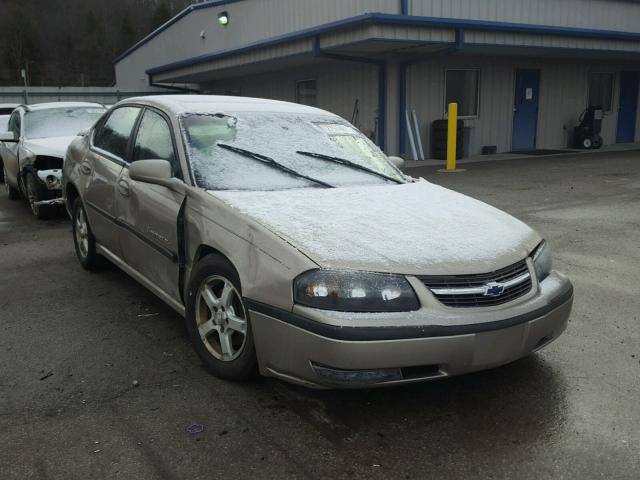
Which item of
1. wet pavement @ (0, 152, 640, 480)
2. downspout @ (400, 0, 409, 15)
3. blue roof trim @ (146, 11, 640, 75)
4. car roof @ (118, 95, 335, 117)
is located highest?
downspout @ (400, 0, 409, 15)

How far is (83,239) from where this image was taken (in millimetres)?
5359

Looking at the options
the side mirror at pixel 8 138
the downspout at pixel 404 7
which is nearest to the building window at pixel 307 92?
the downspout at pixel 404 7

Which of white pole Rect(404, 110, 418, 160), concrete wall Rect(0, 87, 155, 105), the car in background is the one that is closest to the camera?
the car in background

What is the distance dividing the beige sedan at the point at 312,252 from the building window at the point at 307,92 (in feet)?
46.5

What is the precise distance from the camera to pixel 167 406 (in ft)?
9.73

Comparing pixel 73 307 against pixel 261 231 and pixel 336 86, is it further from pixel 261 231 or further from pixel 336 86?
pixel 336 86

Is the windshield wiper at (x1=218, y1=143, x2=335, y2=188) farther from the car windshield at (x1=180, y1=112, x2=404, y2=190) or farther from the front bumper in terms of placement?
the front bumper

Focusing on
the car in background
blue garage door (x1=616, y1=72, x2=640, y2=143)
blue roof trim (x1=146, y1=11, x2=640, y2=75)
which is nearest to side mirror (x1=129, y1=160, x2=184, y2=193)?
the car in background

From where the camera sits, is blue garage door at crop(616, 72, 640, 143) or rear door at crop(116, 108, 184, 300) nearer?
rear door at crop(116, 108, 184, 300)

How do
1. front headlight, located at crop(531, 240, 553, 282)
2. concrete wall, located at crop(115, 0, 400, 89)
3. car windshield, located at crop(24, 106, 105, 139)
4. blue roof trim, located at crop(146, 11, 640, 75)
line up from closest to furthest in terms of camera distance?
1. front headlight, located at crop(531, 240, 553, 282)
2. car windshield, located at crop(24, 106, 105, 139)
3. blue roof trim, located at crop(146, 11, 640, 75)
4. concrete wall, located at crop(115, 0, 400, 89)

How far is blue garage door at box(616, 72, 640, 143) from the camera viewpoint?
67.6ft

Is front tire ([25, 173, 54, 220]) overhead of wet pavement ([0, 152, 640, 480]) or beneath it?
overhead

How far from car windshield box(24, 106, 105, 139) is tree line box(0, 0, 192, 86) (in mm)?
74438

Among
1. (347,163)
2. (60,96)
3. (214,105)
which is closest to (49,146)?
(214,105)
